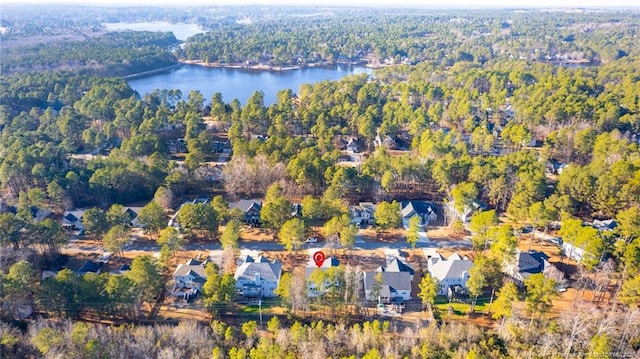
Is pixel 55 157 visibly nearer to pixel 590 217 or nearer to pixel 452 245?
pixel 452 245

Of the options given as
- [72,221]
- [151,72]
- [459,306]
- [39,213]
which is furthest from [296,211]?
[151,72]

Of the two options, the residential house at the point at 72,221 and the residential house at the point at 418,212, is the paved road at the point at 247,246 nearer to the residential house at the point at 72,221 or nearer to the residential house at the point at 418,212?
the residential house at the point at 72,221

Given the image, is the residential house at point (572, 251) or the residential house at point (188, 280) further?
the residential house at point (572, 251)

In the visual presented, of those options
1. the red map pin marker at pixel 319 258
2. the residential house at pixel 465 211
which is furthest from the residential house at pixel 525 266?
the red map pin marker at pixel 319 258

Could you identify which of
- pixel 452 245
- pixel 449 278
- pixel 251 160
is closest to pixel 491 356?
pixel 449 278

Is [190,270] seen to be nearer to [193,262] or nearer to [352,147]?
[193,262]

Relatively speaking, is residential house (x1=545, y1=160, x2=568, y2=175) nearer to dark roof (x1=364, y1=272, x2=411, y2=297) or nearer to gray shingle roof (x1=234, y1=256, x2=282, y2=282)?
dark roof (x1=364, y1=272, x2=411, y2=297)
